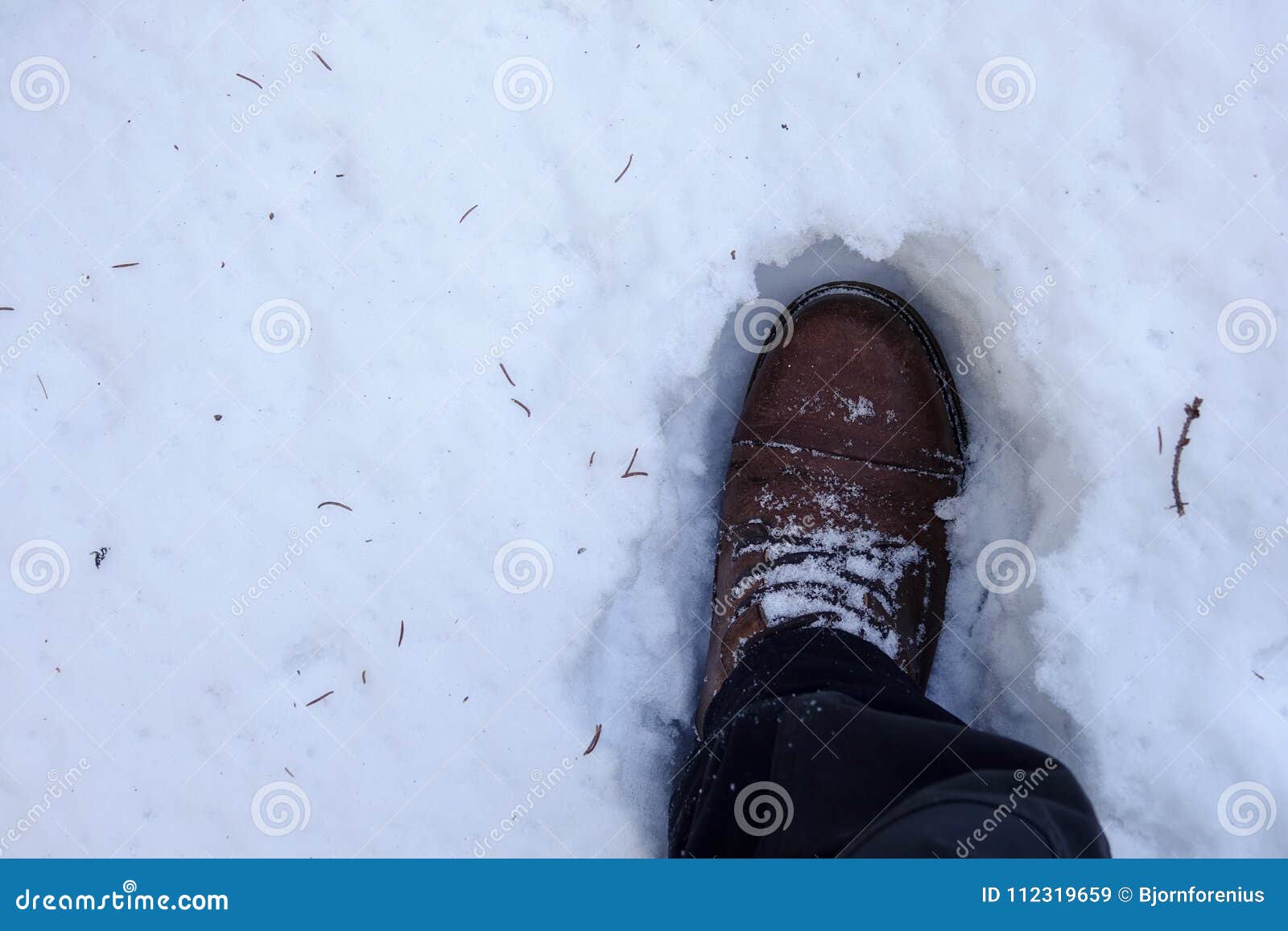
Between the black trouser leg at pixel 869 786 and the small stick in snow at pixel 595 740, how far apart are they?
0.38 meters

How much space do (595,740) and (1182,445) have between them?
124cm

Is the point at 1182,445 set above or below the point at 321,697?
above

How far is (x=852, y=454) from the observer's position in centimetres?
164

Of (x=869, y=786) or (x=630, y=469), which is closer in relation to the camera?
(x=869, y=786)

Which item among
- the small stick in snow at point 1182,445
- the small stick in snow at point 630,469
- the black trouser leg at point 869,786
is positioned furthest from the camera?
the small stick in snow at point 630,469

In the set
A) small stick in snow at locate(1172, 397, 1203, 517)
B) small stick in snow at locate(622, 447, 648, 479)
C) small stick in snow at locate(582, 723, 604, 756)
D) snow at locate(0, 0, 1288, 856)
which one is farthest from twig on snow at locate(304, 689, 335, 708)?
small stick in snow at locate(1172, 397, 1203, 517)

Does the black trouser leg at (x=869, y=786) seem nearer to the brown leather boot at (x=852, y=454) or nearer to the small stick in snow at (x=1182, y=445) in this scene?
the brown leather boot at (x=852, y=454)

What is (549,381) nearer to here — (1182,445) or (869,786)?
Result: (869,786)

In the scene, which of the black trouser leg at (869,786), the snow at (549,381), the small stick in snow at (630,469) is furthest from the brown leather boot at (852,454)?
the black trouser leg at (869,786)

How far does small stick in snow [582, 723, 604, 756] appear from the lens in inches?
65.5

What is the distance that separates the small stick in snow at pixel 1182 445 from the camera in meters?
1.54

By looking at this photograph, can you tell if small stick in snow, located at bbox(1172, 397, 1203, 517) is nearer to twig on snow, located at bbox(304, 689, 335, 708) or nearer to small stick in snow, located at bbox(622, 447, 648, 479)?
small stick in snow, located at bbox(622, 447, 648, 479)

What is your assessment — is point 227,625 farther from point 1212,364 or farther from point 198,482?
point 1212,364

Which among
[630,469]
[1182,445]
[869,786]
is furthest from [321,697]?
[1182,445]
